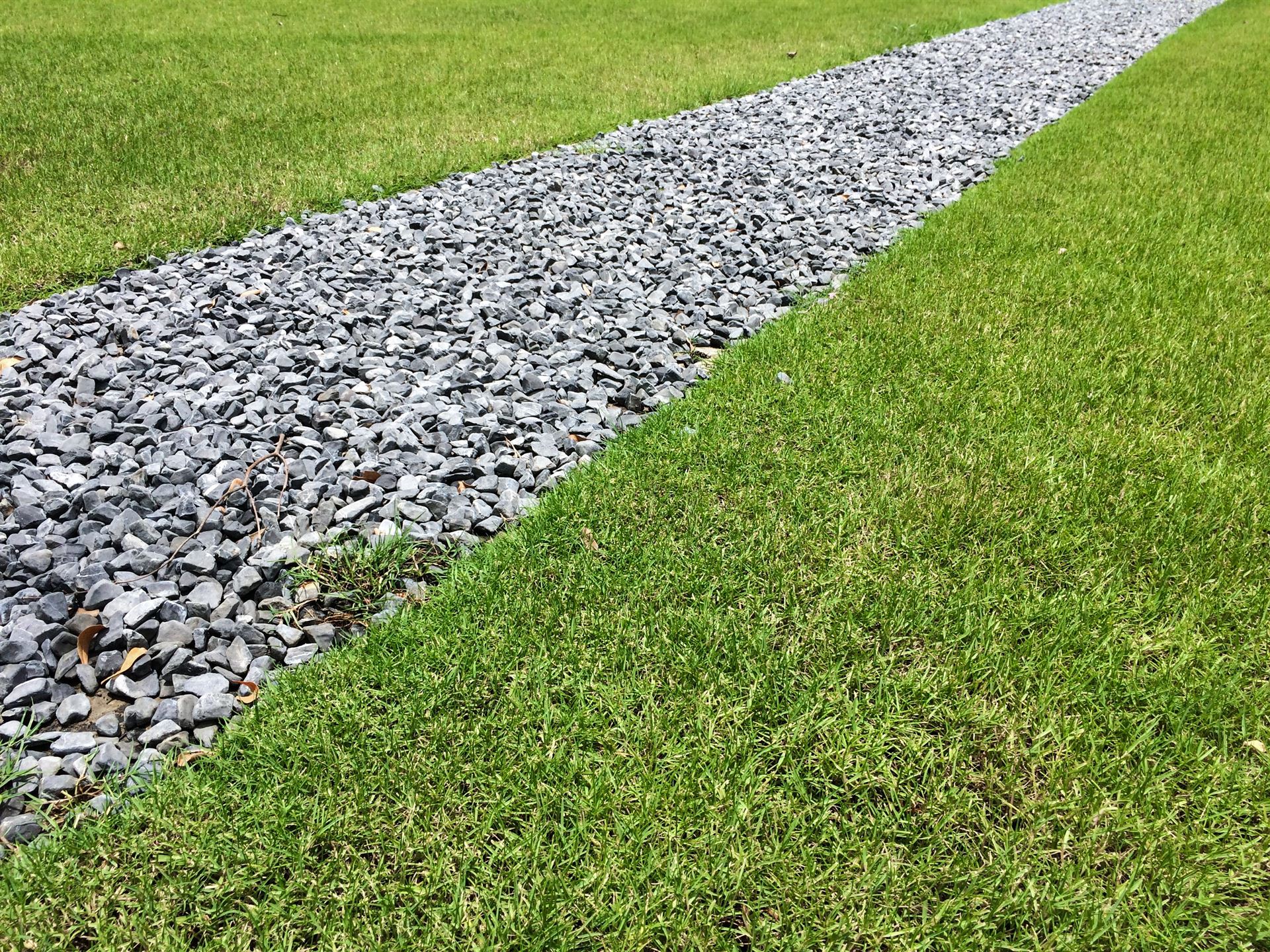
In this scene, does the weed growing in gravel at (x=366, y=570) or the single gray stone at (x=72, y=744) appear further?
the weed growing in gravel at (x=366, y=570)

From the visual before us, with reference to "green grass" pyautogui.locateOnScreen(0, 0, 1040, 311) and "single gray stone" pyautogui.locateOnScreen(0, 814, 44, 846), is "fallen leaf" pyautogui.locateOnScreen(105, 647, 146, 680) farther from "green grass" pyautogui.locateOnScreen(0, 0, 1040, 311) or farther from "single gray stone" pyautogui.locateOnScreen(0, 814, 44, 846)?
"green grass" pyautogui.locateOnScreen(0, 0, 1040, 311)

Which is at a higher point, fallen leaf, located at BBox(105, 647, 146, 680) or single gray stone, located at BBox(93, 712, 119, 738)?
fallen leaf, located at BBox(105, 647, 146, 680)

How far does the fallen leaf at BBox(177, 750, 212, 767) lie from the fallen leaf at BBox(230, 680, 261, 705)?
18 centimetres

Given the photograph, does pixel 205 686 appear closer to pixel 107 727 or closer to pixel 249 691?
pixel 249 691

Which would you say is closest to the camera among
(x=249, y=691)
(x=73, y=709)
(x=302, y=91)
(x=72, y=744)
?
(x=72, y=744)

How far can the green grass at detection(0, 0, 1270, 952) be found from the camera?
170 cm

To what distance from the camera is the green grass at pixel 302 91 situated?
5539mm

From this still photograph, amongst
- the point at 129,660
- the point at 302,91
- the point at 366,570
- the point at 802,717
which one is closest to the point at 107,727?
Result: the point at 129,660

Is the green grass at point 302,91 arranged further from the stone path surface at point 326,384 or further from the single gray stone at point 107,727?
the single gray stone at point 107,727

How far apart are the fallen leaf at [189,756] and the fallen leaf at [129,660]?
37cm

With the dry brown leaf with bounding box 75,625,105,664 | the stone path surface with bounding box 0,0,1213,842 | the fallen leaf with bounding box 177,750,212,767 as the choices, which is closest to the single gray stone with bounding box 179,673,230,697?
the stone path surface with bounding box 0,0,1213,842

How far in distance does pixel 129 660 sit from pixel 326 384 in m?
1.59

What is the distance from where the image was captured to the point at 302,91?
898cm

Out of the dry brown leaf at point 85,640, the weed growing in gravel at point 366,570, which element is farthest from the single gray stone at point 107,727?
the weed growing in gravel at point 366,570
